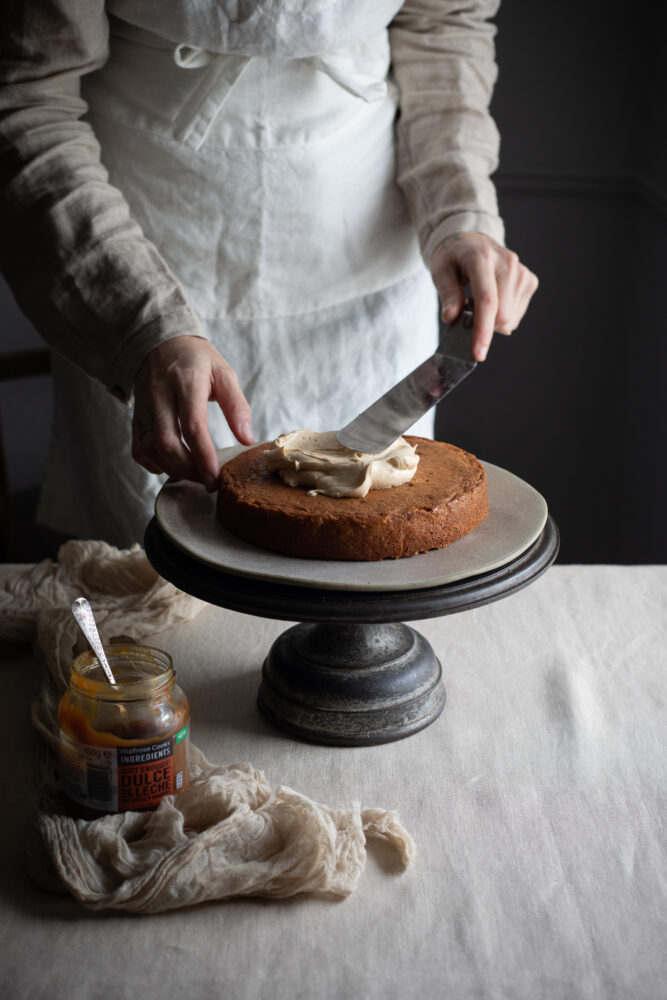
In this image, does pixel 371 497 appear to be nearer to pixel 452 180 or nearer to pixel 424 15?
pixel 452 180

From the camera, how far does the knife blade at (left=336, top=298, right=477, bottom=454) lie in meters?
0.97

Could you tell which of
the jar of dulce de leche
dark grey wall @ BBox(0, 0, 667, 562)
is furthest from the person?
dark grey wall @ BBox(0, 0, 667, 562)

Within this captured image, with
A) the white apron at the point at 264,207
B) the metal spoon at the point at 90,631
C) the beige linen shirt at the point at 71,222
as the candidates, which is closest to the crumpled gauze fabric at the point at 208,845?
the metal spoon at the point at 90,631

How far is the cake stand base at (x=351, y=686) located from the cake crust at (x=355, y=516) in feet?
0.38

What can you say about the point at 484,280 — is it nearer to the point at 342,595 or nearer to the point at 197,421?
the point at 197,421

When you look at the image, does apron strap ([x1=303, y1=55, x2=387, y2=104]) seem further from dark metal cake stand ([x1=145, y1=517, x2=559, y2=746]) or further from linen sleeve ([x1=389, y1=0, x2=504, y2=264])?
dark metal cake stand ([x1=145, y1=517, x2=559, y2=746])

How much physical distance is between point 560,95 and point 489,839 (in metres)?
2.35

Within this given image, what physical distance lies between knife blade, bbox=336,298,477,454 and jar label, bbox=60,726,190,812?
1.17ft

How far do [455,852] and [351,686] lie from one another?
0.66 ft

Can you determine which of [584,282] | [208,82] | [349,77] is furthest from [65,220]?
[584,282]

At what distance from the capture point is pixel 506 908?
2.35ft

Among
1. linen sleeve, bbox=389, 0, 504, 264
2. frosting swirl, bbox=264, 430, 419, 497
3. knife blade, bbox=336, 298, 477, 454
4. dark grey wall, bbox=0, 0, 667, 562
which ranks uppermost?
linen sleeve, bbox=389, 0, 504, 264

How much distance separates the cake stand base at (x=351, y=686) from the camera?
→ 0.91 metres

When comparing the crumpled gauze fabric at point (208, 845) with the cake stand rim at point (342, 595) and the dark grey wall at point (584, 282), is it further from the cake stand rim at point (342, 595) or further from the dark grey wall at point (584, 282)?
the dark grey wall at point (584, 282)
